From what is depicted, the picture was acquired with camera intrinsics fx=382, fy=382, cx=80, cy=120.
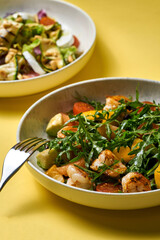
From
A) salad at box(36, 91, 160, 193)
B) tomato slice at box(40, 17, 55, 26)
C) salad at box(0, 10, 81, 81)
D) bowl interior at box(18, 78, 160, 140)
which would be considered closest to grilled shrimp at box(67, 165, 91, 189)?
salad at box(36, 91, 160, 193)

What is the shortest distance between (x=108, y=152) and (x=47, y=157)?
0.36 meters

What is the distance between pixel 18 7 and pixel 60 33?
2.42 feet

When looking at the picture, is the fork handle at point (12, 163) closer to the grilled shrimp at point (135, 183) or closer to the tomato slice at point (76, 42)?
the grilled shrimp at point (135, 183)

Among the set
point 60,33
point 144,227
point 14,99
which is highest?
point 60,33

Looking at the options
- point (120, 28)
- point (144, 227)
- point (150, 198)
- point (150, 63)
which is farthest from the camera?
point (120, 28)

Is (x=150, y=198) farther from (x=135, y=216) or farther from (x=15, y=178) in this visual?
(x=15, y=178)

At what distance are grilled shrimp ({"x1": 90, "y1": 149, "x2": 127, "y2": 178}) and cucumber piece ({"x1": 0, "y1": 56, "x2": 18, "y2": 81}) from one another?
4.39 ft

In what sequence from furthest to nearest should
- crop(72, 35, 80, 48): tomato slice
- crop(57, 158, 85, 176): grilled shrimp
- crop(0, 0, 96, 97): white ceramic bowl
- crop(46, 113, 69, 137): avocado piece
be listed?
crop(72, 35, 80, 48): tomato slice
crop(0, 0, 96, 97): white ceramic bowl
crop(46, 113, 69, 137): avocado piece
crop(57, 158, 85, 176): grilled shrimp

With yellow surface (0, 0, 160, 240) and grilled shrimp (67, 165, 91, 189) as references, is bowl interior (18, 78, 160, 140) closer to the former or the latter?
yellow surface (0, 0, 160, 240)

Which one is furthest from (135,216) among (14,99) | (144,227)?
(14,99)

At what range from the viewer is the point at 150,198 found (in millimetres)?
1777

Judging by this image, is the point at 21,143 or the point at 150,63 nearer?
the point at 21,143

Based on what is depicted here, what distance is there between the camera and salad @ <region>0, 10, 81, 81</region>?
10.2 ft

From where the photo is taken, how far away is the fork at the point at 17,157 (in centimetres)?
190
